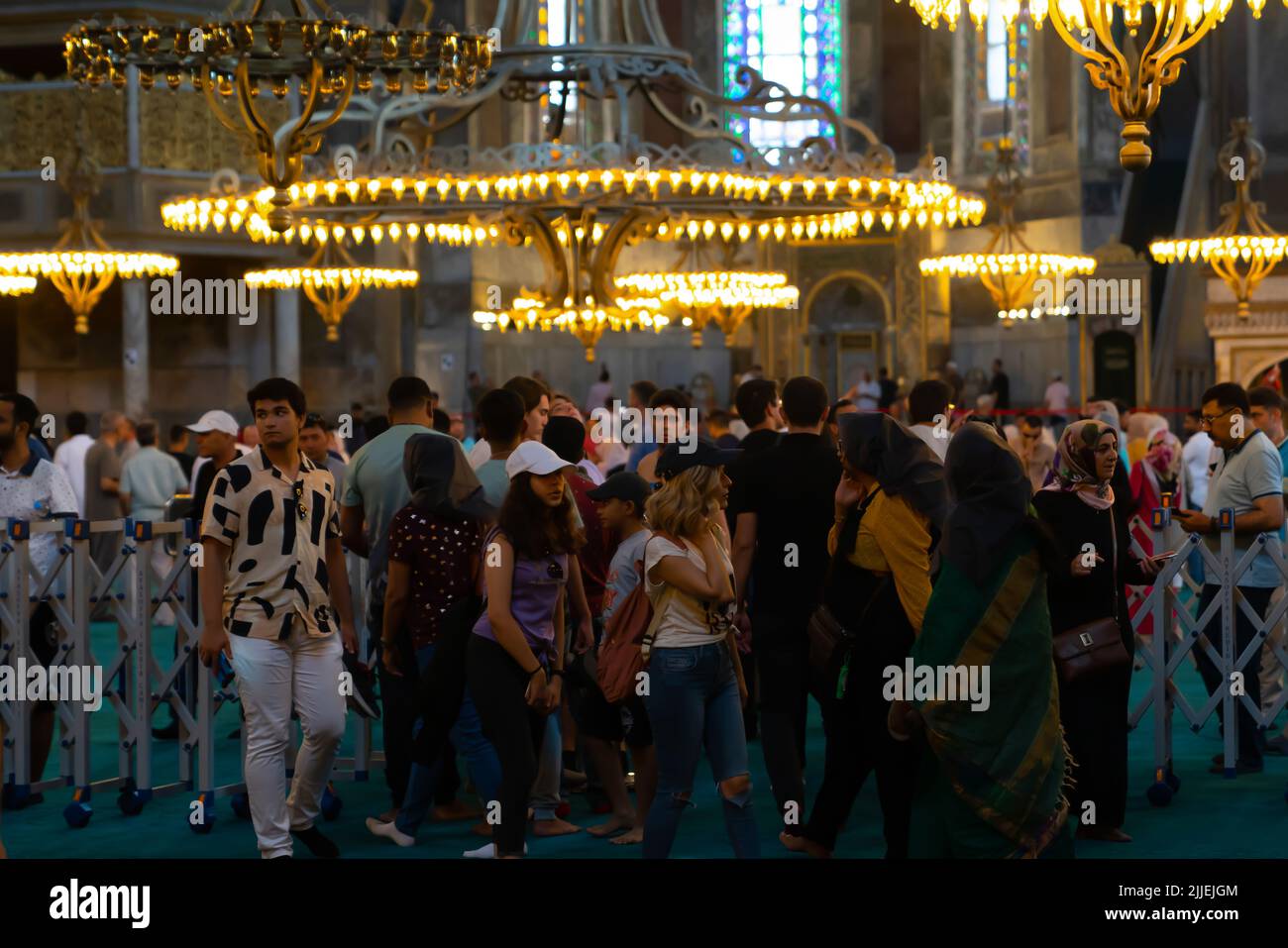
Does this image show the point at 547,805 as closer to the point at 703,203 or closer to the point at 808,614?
the point at 808,614

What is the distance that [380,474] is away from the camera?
7.84 metres

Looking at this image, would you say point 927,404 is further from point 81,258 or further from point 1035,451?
point 81,258

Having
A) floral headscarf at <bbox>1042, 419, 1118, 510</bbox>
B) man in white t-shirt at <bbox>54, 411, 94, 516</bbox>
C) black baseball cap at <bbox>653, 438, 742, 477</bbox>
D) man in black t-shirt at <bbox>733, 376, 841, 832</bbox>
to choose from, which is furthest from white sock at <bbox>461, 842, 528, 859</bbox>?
man in white t-shirt at <bbox>54, 411, 94, 516</bbox>

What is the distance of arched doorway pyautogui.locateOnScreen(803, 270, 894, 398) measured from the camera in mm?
31609

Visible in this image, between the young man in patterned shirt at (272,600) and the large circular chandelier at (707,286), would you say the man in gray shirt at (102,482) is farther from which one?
the young man in patterned shirt at (272,600)

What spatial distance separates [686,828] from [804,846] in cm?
84

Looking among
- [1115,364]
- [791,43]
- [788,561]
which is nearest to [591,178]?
[788,561]

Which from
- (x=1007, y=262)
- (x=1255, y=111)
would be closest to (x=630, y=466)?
(x=1007, y=262)

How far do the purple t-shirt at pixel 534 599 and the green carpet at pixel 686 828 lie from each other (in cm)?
107

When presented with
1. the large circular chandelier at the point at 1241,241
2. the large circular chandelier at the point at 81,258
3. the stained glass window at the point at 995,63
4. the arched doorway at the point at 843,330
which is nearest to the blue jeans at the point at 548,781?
the large circular chandelier at the point at 1241,241

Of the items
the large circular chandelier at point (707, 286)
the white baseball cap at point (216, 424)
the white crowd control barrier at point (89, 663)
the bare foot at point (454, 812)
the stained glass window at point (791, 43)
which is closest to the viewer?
the bare foot at point (454, 812)

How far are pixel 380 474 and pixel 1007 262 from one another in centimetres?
1600

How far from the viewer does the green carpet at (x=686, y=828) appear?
288 inches

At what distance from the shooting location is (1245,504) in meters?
8.89
